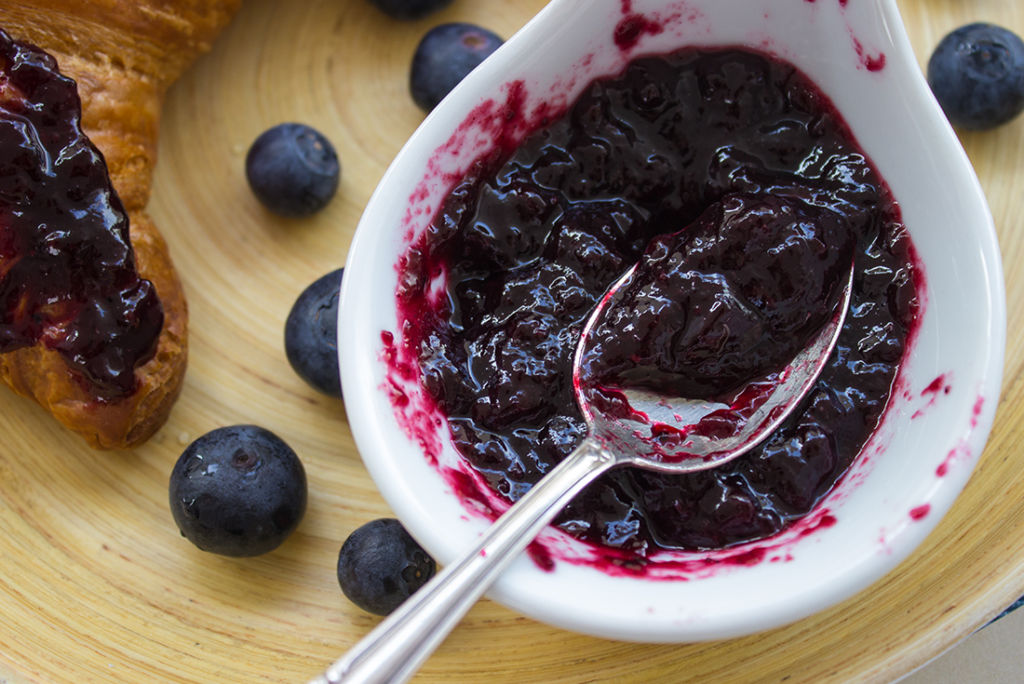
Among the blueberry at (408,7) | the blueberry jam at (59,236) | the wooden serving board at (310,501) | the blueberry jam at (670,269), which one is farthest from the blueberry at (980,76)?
the blueberry jam at (59,236)

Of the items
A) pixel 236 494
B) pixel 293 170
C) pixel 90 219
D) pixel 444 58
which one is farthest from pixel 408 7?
pixel 236 494

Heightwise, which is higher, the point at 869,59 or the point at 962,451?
the point at 869,59

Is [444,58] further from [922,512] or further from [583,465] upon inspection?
[922,512]

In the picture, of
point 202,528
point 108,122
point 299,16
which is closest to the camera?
point 202,528

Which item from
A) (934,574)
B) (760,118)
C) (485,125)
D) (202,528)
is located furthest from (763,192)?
(202,528)

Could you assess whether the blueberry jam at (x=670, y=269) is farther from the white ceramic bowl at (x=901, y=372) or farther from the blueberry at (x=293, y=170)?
the blueberry at (x=293, y=170)

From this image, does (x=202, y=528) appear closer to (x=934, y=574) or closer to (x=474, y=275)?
(x=474, y=275)
